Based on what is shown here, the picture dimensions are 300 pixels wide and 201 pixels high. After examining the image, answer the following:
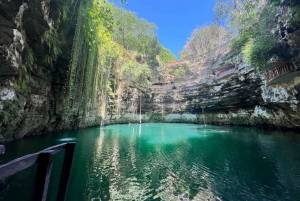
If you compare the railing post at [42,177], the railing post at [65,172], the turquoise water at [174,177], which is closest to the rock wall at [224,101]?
the turquoise water at [174,177]

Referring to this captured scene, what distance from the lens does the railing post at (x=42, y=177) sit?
4.44 feet

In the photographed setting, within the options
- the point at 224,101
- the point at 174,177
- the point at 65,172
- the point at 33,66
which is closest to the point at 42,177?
the point at 65,172

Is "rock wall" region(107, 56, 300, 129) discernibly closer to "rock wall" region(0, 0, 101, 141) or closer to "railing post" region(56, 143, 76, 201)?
"rock wall" region(0, 0, 101, 141)

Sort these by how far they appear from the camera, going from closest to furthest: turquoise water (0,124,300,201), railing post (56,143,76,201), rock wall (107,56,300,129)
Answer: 1. railing post (56,143,76,201)
2. turquoise water (0,124,300,201)
3. rock wall (107,56,300,129)

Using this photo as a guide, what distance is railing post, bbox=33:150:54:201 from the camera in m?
1.35

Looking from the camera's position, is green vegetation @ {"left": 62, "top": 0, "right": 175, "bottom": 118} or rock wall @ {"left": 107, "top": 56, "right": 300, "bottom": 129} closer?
green vegetation @ {"left": 62, "top": 0, "right": 175, "bottom": 118}

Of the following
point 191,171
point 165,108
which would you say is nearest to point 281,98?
point 191,171

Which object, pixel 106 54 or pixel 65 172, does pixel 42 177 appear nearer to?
pixel 65 172

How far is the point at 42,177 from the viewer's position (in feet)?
4.51

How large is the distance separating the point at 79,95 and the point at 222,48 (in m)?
20.1

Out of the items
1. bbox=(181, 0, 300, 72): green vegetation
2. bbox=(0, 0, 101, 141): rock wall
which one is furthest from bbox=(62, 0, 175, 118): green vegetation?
bbox=(181, 0, 300, 72): green vegetation

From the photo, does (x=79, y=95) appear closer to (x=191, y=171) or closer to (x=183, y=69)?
(x=191, y=171)

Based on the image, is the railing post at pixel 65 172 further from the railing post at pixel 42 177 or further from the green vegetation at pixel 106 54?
the green vegetation at pixel 106 54

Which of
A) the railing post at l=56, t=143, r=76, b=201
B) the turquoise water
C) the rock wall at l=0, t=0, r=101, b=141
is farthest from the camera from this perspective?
the rock wall at l=0, t=0, r=101, b=141
